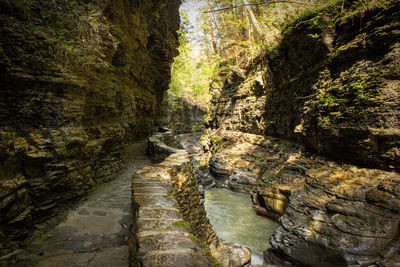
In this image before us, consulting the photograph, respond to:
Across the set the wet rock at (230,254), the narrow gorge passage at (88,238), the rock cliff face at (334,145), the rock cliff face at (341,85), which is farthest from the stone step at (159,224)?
the rock cliff face at (341,85)

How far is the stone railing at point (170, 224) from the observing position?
63.5 inches

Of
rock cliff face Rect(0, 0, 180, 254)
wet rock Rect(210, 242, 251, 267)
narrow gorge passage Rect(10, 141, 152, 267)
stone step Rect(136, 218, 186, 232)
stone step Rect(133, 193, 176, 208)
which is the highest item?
rock cliff face Rect(0, 0, 180, 254)

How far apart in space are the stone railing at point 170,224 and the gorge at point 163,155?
2cm

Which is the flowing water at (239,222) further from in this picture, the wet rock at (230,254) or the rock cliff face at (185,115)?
the rock cliff face at (185,115)

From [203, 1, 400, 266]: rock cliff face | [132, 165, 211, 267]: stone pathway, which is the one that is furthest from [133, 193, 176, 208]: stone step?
[203, 1, 400, 266]: rock cliff face

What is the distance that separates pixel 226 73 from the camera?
14.6 meters

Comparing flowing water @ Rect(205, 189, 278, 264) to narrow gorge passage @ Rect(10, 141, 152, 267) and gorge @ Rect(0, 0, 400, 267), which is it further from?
narrow gorge passage @ Rect(10, 141, 152, 267)

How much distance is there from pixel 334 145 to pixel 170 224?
229 inches

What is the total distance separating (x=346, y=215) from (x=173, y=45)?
1082 cm

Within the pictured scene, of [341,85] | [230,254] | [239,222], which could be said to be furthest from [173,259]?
[341,85]

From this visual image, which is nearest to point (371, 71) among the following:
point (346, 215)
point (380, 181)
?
point (380, 181)

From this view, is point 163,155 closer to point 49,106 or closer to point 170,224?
point 49,106

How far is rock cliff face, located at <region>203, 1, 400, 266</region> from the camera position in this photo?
3.72 meters

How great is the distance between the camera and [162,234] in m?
1.90
